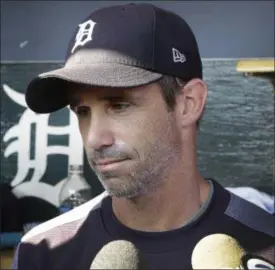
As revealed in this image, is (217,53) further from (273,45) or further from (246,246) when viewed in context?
(246,246)

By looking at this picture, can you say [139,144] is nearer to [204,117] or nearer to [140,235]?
[140,235]

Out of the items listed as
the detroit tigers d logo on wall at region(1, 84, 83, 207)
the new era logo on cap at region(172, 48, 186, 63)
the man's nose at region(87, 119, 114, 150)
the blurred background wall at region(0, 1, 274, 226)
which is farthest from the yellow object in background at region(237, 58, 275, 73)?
the man's nose at region(87, 119, 114, 150)

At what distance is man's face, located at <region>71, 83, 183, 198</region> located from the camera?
1.05 m

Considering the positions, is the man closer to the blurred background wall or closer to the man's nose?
the man's nose

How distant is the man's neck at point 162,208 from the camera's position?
1.17 meters

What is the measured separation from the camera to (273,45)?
301 cm

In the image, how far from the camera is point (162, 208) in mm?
1183

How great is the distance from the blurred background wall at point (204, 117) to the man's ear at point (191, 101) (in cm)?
187

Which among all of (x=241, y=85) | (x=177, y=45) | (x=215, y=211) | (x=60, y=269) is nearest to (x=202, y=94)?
Result: (x=177, y=45)

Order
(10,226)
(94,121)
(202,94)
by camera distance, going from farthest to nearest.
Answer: (10,226)
(202,94)
(94,121)

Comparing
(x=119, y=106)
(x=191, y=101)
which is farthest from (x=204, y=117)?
(x=119, y=106)

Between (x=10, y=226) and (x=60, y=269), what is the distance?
1.86 m

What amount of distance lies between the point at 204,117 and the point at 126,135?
2006 mm

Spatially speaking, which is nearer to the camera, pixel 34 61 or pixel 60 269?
pixel 60 269
